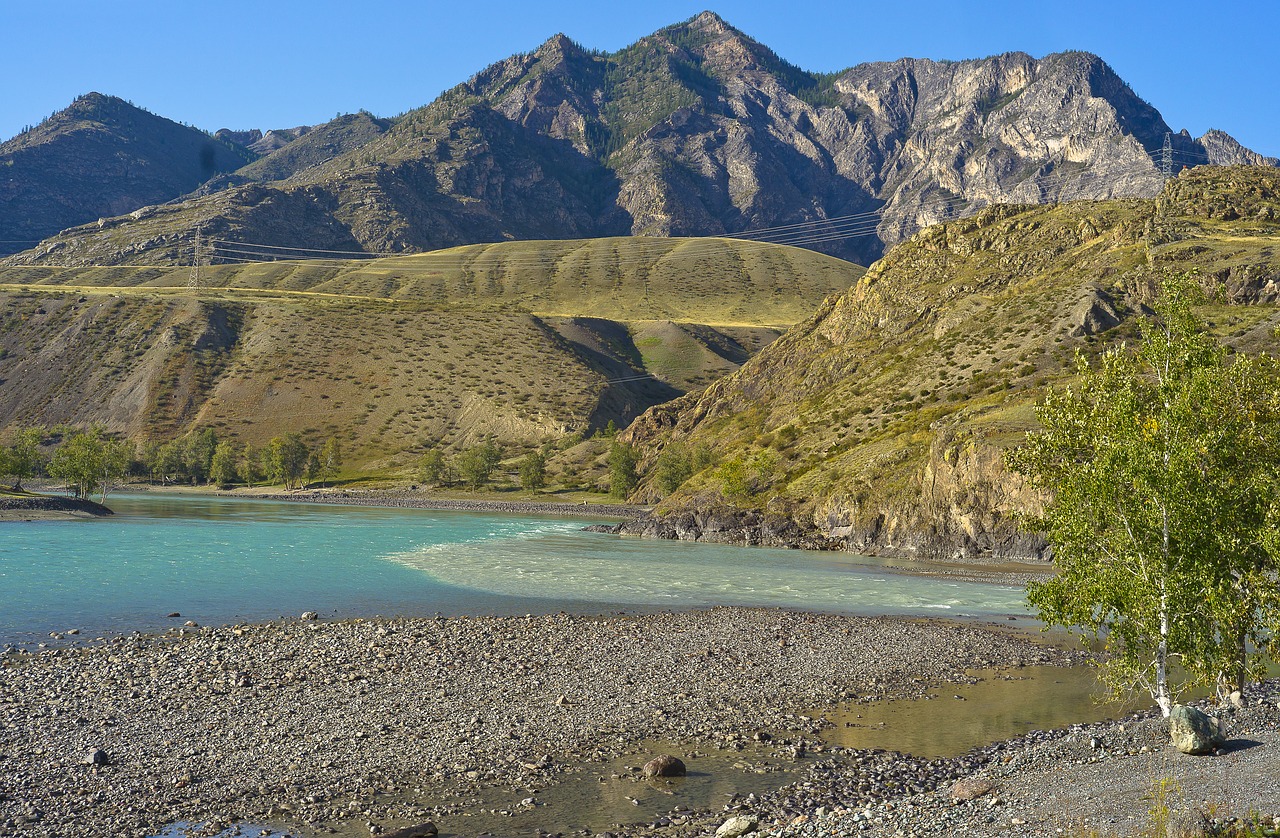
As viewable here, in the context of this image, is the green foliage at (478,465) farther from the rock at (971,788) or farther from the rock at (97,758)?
the rock at (971,788)

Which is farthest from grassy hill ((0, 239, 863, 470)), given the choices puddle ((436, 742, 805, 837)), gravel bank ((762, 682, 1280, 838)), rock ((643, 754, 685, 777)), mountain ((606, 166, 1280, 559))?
gravel bank ((762, 682, 1280, 838))

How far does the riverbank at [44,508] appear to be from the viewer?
83312mm

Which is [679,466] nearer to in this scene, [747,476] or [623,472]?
[623,472]

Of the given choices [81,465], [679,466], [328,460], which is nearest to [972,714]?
[679,466]

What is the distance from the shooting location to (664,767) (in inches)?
728

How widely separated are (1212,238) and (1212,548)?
95537 millimetres

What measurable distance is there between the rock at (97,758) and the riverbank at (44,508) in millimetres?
77217

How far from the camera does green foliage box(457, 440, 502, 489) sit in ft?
473

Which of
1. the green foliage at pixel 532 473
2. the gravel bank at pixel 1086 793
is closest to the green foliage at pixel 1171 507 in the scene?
the gravel bank at pixel 1086 793

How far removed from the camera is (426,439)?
163 m

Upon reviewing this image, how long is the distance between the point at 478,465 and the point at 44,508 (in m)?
64.9

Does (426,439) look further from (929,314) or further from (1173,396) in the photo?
(1173,396)

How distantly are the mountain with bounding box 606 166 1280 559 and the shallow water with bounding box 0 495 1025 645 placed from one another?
713cm

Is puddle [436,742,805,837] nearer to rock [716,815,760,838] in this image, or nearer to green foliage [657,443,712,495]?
rock [716,815,760,838]
